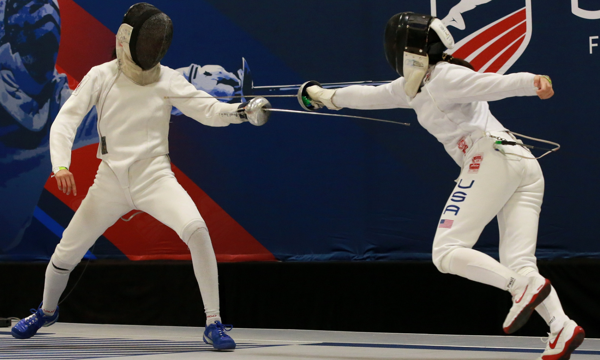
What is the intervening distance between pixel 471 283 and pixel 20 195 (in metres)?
2.90

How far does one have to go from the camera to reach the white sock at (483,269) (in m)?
1.90

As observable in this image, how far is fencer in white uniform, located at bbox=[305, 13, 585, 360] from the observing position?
192cm

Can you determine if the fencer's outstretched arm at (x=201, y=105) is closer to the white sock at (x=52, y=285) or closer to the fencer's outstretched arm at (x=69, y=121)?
the fencer's outstretched arm at (x=69, y=121)

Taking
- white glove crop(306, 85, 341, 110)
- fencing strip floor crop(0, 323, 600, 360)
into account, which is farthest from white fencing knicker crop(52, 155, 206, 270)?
white glove crop(306, 85, 341, 110)

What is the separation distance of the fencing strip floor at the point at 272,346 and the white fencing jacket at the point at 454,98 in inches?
Answer: 31.3

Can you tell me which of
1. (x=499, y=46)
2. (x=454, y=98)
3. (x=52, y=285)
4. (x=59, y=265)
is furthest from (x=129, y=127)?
(x=499, y=46)

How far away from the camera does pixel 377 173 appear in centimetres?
333

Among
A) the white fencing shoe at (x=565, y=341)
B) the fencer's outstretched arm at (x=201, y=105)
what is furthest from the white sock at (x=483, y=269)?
the fencer's outstretched arm at (x=201, y=105)

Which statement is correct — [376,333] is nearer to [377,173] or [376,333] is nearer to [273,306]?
[273,306]

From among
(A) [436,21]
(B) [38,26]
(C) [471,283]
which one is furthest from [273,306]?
(B) [38,26]

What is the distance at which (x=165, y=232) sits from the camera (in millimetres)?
3740

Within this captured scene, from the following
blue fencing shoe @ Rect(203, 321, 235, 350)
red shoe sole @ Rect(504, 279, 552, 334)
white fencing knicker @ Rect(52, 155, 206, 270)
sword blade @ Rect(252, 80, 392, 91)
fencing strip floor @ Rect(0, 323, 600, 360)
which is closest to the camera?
red shoe sole @ Rect(504, 279, 552, 334)

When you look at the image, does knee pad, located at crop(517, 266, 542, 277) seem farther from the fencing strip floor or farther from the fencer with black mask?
the fencer with black mask

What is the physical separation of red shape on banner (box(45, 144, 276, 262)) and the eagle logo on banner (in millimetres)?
1571
